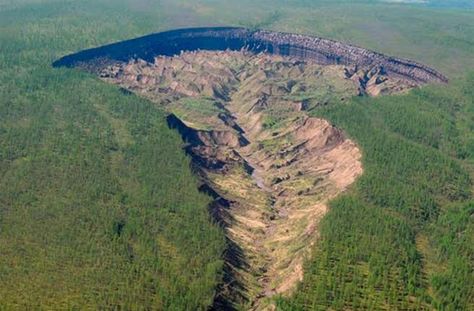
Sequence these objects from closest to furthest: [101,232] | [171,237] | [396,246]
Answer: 1. [101,232]
2. [396,246]
3. [171,237]

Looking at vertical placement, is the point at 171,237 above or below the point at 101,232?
below

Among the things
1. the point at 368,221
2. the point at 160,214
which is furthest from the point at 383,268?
the point at 160,214

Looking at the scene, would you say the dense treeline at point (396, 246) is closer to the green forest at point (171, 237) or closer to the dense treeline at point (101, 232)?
the green forest at point (171, 237)

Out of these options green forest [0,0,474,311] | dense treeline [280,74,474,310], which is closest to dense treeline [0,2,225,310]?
green forest [0,0,474,311]

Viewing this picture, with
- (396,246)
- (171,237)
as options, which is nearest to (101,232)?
(171,237)

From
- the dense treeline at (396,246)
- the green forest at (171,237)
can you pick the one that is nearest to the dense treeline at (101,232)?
the green forest at (171,237)

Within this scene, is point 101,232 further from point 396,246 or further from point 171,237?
point 396,246

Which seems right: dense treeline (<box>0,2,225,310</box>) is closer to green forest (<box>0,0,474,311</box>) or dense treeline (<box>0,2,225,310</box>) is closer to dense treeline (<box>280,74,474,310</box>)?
green forest (<box>0,0,474,311</box>)

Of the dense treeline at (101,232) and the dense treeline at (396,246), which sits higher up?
the dense treeline at (101,232)

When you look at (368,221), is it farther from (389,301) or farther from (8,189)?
(8,189)

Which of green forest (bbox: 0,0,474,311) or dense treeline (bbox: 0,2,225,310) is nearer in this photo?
dense treeline (bbox: 0,2,225,310)

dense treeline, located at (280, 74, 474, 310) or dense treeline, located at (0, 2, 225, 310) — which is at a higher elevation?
dense treeline, located at (0, 2, 225, 310)
